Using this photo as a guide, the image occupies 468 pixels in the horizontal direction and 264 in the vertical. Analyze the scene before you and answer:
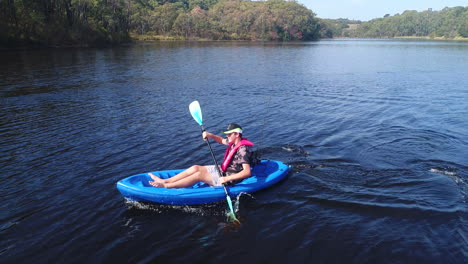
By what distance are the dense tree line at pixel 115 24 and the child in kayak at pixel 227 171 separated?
45.7 m

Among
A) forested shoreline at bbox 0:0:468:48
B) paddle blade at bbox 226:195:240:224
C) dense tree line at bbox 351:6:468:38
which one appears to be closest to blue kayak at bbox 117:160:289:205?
paddle blade at bbox 226:195:240:224

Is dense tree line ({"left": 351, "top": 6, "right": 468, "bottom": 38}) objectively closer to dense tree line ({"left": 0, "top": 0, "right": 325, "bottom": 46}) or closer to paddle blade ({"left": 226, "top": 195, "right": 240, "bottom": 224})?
dense tree line ({"left": 0, "top": 0, "right": 325, "bottom": 46})

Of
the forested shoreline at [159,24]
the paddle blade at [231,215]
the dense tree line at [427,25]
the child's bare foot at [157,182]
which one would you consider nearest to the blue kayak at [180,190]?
the child's bare foot at [157,182]

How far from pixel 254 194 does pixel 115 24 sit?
219ft

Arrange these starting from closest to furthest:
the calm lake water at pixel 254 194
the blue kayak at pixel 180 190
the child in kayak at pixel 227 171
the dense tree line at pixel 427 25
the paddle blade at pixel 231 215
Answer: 1. the calm lake water at pixel 254 194
2. the paddle blade at pixel 231 215
3. the blue kayak at pixel 180 190
4. the child in kayak at pixel 227 171
5. the dense tree line at pixel 427 25

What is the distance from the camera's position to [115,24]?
65562 millimetres

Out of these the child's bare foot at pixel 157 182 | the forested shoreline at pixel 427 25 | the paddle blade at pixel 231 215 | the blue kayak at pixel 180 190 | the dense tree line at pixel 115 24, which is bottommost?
the paddle blade at pixel 231 215

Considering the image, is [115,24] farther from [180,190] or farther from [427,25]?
[427,25]

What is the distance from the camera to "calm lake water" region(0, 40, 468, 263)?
5336 mm

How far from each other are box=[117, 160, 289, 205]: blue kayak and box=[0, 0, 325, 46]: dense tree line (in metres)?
45.2

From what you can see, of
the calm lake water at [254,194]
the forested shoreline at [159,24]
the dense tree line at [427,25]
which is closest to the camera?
the calm lake water at [254,194]

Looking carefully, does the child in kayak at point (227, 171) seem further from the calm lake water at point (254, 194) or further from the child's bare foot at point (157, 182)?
the calm lake water at point (254, 194)

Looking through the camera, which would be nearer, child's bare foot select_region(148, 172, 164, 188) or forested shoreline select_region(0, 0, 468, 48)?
child's bare foot select_region(148, 172, 164, 188)

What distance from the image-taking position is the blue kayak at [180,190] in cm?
634
